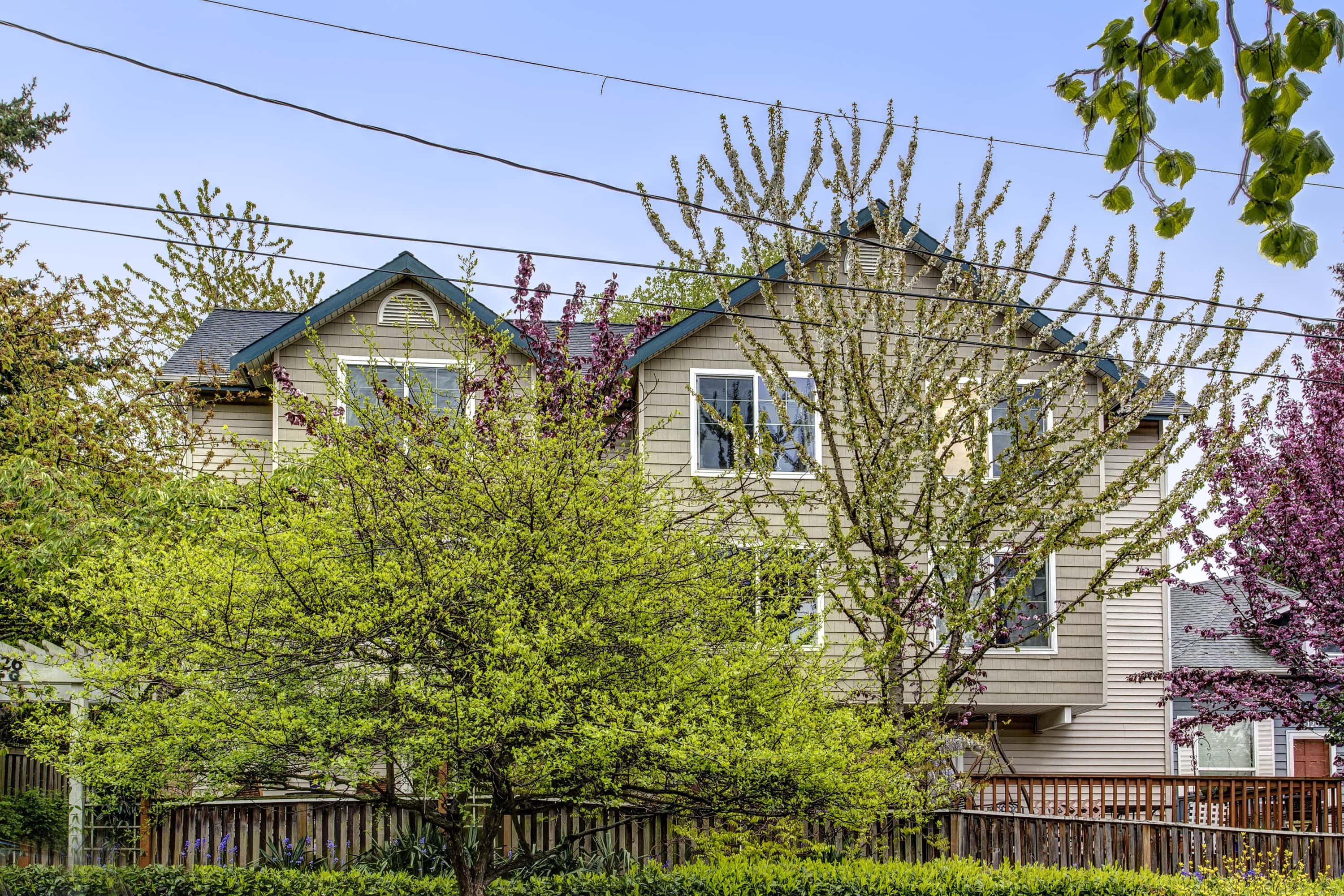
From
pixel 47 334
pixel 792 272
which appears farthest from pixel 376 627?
pixel 47 334

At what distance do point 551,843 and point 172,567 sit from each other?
4.88 meters

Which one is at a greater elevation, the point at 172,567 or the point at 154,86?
the point at 154,86

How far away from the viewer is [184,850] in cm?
1072

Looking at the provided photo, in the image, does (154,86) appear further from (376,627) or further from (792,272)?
(792,272)

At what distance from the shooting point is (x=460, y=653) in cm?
797

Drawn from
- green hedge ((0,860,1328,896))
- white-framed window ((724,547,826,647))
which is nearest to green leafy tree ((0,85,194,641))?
green hedge ((0,860,1328,896))

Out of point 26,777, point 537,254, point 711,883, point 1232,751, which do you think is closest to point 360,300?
point 26,777

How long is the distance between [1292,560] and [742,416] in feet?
20.8

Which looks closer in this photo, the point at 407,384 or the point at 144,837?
the point at 407,384

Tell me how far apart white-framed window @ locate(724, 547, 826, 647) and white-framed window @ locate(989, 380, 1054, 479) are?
8.68 ft

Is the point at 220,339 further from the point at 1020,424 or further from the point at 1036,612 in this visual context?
the point at 1036,612

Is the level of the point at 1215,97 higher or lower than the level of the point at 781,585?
higher

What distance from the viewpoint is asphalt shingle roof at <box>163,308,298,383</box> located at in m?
15.9

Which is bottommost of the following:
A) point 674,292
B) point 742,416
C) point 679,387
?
point 742,416
